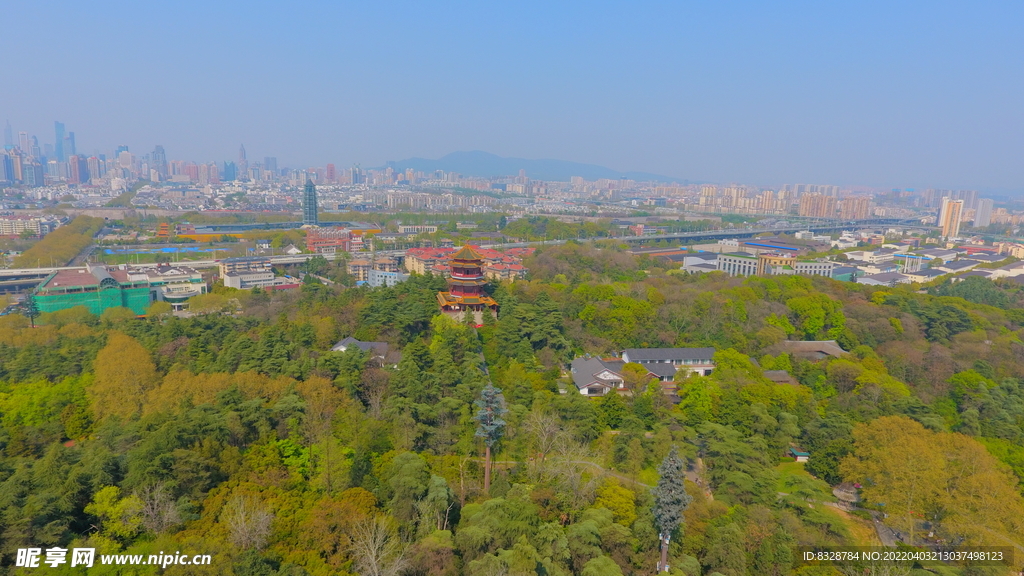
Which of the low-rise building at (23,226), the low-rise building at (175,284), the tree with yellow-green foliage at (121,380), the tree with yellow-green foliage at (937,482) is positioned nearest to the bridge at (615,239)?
the low-rise building at (175,284)

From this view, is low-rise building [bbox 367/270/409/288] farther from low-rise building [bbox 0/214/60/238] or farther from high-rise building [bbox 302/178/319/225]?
low-rise building [bbox 0/214/60/238]

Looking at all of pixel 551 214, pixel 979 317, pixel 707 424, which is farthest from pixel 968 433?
pixel 551 214

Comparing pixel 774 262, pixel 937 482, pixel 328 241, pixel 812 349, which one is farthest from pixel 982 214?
pixel 937 482

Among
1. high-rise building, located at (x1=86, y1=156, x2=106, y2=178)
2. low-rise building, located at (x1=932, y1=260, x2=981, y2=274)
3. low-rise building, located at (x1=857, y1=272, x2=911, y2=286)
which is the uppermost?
high-rise building, located at (x1=86, y1=156, x2=106, y2=178)

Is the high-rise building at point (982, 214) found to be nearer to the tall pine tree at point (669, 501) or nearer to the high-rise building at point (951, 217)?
the high-rise building at point (951, 217)

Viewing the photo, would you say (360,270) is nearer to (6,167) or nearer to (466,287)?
(466,287)

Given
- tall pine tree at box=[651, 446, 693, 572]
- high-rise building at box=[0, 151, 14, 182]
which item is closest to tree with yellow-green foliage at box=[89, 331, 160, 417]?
tall pine tree at box=[651, 446, 693, 572]

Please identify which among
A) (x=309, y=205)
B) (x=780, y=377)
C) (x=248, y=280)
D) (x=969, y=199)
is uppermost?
(x=969, y=199)

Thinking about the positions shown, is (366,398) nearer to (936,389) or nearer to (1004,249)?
(936,389)
